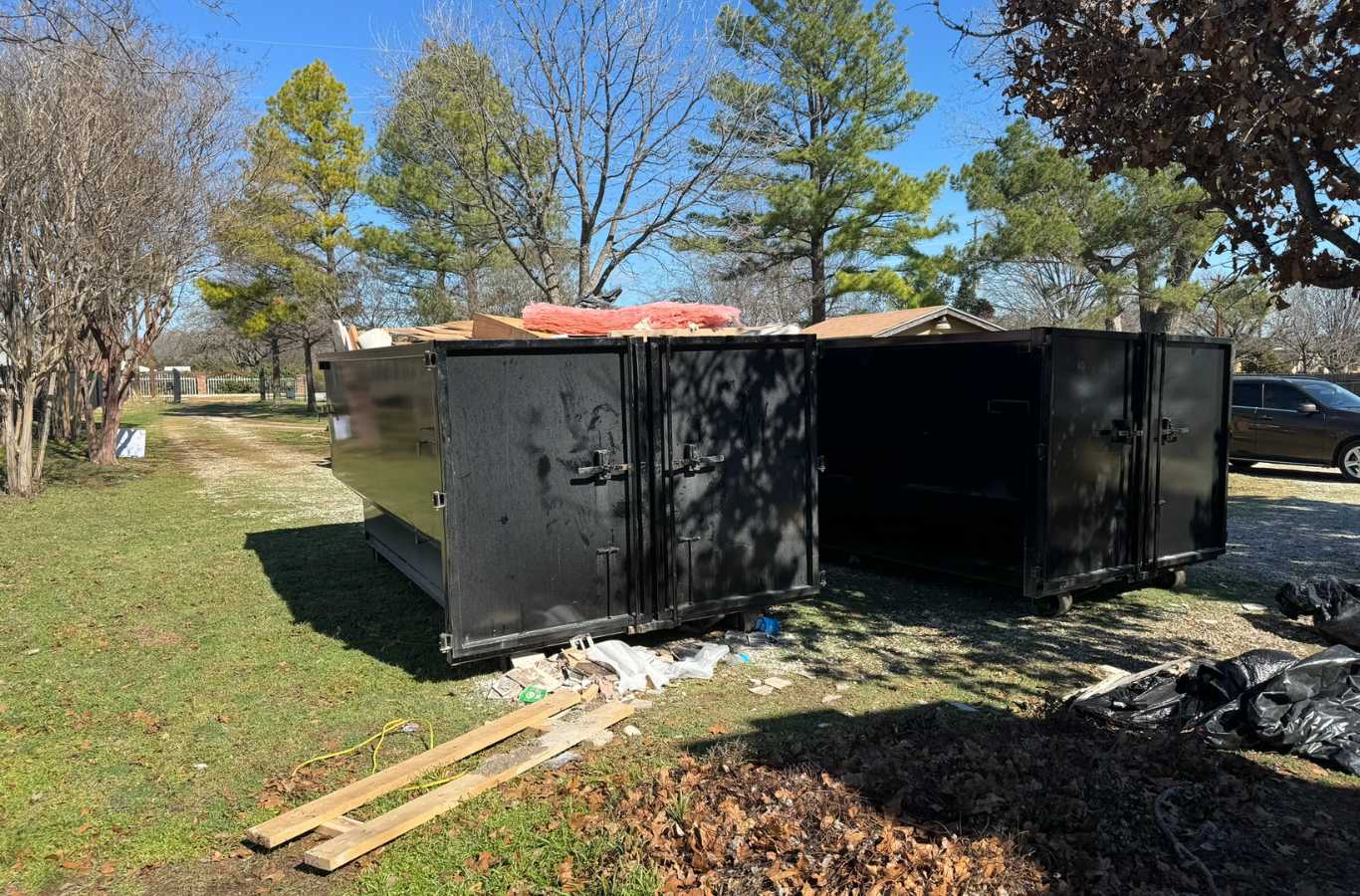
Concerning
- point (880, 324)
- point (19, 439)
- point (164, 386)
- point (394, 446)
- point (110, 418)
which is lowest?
point (19, 439)

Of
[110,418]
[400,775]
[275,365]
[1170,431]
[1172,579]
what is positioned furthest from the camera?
[275,365]

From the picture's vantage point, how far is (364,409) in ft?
20.9

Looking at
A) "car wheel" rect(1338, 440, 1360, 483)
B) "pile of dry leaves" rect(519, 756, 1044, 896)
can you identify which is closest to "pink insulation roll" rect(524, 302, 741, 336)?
"pile of dry leaves" rect(519, 756, 1044, 896)

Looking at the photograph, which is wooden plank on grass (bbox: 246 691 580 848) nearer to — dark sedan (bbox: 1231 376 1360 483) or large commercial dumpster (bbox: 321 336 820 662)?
large commercial dumpster (bbox: 321 336 820 662)

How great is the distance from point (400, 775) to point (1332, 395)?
15659mm

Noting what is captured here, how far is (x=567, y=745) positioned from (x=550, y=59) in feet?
50.4

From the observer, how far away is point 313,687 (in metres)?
5.04

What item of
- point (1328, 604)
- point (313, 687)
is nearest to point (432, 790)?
point (313, 687)

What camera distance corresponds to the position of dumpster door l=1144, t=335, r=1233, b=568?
6.59 meters

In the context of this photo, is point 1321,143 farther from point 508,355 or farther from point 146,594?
point 146,594

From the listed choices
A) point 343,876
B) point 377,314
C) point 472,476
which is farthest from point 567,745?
point 377,314

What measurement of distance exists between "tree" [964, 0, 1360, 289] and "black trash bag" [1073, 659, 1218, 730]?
2.09 meters

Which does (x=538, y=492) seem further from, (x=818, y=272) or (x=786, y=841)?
(x=818, y=272)

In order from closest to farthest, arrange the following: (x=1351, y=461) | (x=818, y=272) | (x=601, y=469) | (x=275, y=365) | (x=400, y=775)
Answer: (x=400, y=775)
(x=601, y=469)
(x=1351, y=461)
(x=818, y=272)
(x=275, y=365)
